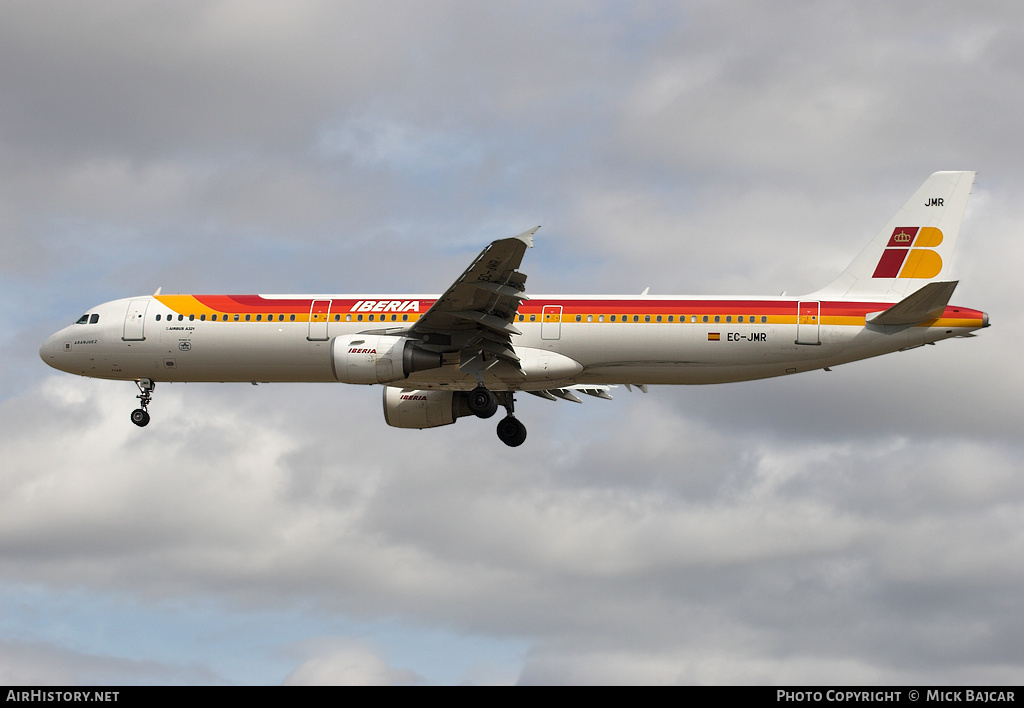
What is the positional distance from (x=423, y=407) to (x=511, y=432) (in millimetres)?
3731

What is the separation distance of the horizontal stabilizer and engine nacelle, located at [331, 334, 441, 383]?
14880 mm

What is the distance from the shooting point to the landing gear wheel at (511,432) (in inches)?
1750

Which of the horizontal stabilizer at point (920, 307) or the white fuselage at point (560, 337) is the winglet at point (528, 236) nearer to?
the white fuselage at point (560, 337)

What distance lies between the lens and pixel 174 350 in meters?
43.0

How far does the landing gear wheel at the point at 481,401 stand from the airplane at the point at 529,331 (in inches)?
1.9

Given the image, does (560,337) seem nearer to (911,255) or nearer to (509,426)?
(509,426)

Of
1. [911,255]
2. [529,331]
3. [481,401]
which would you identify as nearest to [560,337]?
[529,331]

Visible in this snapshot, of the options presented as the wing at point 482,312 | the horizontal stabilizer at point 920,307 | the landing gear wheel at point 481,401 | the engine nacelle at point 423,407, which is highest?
the engine nacelle at point 423,407

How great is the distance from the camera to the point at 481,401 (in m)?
41.9

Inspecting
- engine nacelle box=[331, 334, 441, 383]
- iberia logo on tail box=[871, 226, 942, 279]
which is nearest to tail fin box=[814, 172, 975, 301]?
iberia logo on tail box=[871, 226, 942, 279]

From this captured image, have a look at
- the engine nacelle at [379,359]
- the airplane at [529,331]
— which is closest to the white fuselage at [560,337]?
the airplane at [529,331]

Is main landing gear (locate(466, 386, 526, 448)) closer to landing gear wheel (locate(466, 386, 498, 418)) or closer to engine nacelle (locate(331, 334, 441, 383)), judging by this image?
landing gear wheel (locate(466, 386, 498, 418))

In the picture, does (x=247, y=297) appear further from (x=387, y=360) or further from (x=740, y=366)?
(x=740, y=366)
